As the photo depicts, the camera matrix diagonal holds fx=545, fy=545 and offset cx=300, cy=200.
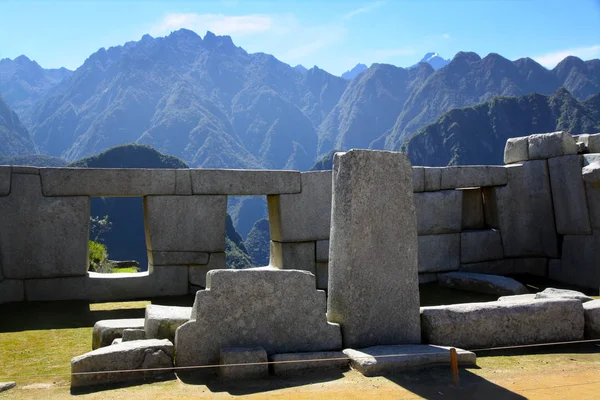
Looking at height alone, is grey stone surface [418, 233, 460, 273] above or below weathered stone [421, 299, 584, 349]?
above

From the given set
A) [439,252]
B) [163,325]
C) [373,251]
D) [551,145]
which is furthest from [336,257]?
[551,145]

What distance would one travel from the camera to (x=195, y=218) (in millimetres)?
9266

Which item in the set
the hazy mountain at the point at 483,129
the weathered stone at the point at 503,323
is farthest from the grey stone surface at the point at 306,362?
the hazy mountain at the point at 483,129

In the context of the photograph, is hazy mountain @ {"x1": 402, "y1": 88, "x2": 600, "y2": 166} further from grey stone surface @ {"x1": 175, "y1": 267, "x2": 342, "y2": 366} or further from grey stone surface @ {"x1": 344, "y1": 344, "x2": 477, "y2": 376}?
grey stone surface @ {"x1": 175, "y1": 267, "x2": 342, "y2": 366}

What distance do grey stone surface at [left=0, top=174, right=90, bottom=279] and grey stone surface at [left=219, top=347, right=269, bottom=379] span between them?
4.79 m

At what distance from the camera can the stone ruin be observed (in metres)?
5.09

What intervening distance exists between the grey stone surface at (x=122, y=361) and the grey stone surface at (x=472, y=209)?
8283mm

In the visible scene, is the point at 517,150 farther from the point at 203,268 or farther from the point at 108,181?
the point at 108,181

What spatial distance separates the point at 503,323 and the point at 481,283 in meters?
4.03

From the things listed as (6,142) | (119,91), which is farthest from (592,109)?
(119,91)

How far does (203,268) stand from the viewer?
9359 millimetres

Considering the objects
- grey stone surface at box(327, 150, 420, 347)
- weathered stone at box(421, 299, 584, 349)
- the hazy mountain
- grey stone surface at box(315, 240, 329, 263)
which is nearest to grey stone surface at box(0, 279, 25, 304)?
grey stone surface at box(315, 240, 329, 263)

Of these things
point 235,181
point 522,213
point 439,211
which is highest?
point 235,181

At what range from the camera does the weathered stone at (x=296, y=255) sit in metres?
9.82
